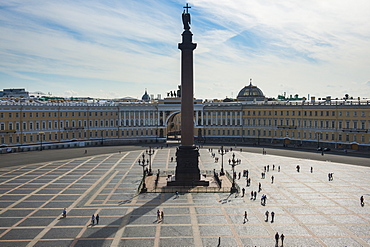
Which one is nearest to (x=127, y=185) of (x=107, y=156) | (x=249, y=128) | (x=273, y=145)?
(x=107, y=156)

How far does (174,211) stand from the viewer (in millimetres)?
29297

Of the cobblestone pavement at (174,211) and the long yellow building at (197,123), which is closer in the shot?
the cobblestone pavement at (174,211)

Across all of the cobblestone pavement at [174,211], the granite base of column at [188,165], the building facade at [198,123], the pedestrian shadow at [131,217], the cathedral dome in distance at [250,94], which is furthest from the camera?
the cathedral dome in distance at [250,94]

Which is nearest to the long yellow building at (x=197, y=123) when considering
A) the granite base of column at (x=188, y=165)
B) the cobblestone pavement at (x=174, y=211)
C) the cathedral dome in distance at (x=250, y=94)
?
the cobblestone pavement at (x=174, y=211)

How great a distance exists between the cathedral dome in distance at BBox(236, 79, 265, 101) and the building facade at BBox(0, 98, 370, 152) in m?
28.0

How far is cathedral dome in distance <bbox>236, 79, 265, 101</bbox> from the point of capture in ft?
374

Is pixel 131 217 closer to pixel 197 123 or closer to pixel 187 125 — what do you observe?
pixel 187 125

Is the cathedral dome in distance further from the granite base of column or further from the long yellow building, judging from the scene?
the granite base of column

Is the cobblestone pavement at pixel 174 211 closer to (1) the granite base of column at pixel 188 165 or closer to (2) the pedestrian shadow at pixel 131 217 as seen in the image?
(2) the pedestrian shadow at pixel 131 217

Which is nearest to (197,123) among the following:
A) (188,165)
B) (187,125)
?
(187,125)

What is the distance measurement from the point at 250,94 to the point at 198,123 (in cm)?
3392

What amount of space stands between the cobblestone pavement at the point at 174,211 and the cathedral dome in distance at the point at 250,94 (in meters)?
68.9

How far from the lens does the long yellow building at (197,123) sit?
215 feet

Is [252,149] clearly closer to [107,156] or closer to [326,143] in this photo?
[326,143]
